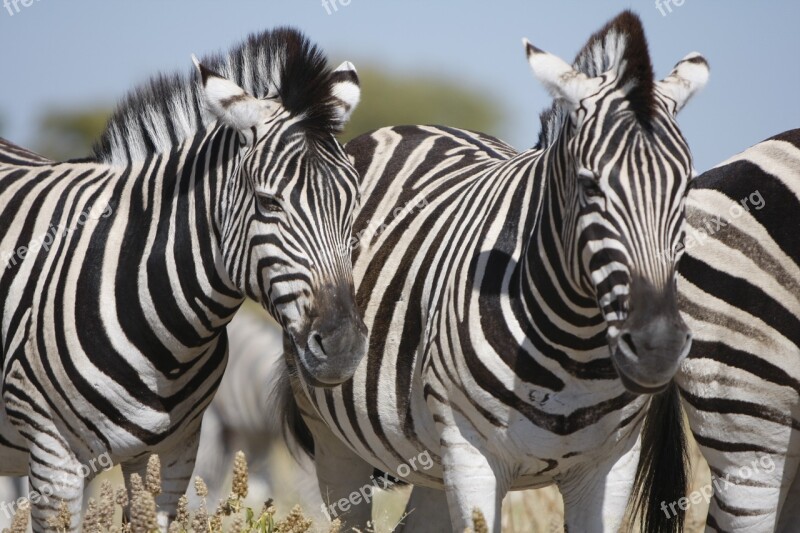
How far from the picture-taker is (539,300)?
399 cm

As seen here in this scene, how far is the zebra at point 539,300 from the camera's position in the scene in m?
3.45

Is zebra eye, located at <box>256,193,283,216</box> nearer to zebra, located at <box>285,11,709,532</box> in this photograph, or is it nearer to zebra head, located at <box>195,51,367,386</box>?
zebra head, located at <box>195,51,367,386</box>

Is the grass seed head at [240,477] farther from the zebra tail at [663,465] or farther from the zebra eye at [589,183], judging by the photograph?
the zebra tail at [663,465]

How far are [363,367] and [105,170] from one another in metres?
1.68

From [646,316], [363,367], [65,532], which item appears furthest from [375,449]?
[646,316]

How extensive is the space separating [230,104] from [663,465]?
9.27 feet

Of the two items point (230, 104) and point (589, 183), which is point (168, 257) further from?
point (589, 183)

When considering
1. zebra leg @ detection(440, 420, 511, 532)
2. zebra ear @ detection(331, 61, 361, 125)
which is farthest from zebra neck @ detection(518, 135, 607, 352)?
zebra ear @ detection(331, 61, 361, 125)

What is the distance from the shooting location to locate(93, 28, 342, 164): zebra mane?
4359 mm

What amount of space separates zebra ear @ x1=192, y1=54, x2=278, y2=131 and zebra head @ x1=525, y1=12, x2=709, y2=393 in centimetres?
123

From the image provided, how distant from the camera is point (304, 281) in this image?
405cm

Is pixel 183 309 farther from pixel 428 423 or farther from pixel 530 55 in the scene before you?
pixel 530 55

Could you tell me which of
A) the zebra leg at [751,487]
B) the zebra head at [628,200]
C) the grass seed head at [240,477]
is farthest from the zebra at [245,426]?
the zebra head at [628,200]

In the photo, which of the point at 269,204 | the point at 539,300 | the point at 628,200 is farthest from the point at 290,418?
the point at 628,200
